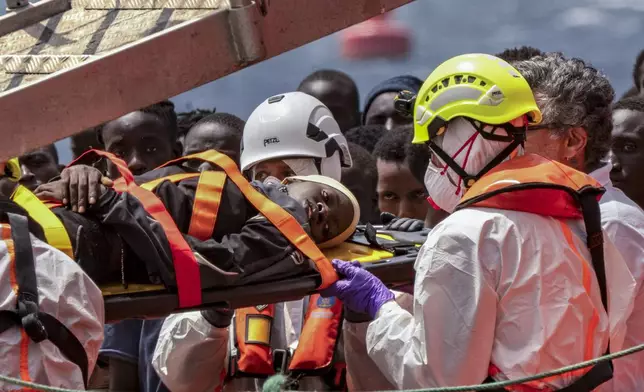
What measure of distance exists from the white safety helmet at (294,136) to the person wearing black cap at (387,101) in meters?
2.04

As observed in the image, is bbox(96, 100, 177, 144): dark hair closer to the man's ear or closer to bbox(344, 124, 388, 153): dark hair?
bbox(344, 124, 388, 153): dark hair

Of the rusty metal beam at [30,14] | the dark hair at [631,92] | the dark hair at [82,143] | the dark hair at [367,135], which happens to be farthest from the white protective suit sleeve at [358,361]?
the dark hair at [631,92]

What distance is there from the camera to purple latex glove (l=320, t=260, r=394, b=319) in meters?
3.95

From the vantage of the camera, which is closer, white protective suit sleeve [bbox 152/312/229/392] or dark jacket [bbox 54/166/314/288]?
dark jacket [bbox 54/166/314/288]

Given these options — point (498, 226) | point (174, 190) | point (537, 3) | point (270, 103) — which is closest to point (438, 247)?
point (498, 226)

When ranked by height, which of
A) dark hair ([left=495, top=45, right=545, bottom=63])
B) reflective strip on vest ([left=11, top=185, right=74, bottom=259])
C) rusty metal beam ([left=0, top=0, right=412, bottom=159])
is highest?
rusty metal beam ([left=0, top=0, right=412, bottom=159])

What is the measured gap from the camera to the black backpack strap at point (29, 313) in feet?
10.7

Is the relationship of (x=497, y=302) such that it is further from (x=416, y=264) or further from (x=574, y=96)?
(x=574, y=96)

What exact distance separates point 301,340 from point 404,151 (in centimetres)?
220

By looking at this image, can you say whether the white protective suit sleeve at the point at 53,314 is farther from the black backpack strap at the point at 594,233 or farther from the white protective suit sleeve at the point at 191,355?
the black backpack strap at the point at 594,233

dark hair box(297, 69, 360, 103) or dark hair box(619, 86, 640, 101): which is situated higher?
dark hair box(297, 69, 360, 103)

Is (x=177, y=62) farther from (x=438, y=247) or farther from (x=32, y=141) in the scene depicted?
(x=438, y=247)

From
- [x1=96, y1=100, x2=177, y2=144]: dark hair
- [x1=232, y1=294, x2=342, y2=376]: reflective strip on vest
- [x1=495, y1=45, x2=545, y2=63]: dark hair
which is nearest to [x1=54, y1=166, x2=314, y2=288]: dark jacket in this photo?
[x1=232, y1=294, x2=342, y2=376]: reflective strip on vest

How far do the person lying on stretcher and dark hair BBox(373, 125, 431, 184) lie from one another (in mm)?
2203
